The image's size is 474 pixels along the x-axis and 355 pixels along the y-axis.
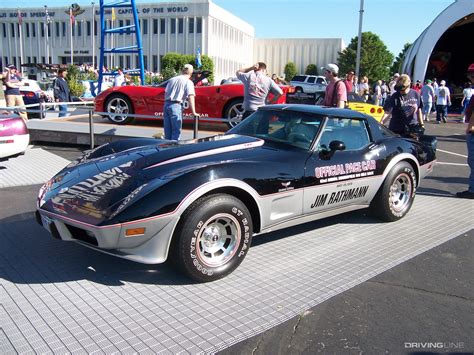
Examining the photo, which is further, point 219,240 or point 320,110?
point 320,110

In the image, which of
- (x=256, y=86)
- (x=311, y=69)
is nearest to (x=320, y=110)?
(x=256, y=86)

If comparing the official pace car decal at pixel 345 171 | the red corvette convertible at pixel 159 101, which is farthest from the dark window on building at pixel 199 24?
the official pace car decal at pixel 345 171

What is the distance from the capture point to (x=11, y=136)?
24.7 ft

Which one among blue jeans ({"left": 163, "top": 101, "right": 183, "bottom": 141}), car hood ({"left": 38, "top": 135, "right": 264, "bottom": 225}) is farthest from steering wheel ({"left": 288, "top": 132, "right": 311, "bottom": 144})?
blue jeans ({"left": 163, "top": 101, "right": 183, "bottom": 141})

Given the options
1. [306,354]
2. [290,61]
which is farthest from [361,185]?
[290,61]

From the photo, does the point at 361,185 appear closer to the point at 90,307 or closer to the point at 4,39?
the point at 90,307

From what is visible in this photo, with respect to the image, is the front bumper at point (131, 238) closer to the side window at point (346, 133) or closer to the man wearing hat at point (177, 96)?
the side window at point (346, 133)

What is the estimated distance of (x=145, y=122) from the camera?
10977 millimetres

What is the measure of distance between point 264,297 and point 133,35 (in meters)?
69.1

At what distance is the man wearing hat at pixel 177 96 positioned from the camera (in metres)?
8.06

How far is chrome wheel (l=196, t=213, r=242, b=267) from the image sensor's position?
3586 mm

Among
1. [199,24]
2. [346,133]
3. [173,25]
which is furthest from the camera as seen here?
[173,25]

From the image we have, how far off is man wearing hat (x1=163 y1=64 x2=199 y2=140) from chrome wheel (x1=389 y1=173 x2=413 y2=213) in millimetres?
3946

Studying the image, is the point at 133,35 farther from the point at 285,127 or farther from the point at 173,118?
the point at 285,127
